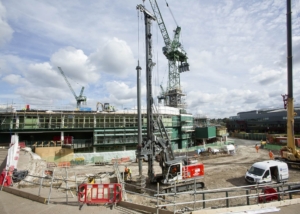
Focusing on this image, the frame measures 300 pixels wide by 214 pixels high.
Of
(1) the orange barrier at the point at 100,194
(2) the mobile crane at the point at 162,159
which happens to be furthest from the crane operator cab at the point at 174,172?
(1) the orange barrier at the point at 100,194

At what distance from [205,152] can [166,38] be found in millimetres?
42134

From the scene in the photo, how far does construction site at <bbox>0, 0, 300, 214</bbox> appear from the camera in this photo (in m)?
8.85

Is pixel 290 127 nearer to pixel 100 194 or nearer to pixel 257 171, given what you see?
pixel 257 171

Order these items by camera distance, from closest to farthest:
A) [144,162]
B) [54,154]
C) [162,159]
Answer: [162,159]
[144,162]
[54,154]

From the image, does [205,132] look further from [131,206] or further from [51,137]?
[131,206]

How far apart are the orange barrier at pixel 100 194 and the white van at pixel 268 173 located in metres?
14.0

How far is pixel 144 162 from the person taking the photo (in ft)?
99.9

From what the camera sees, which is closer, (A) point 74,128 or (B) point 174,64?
(A) point 74,128

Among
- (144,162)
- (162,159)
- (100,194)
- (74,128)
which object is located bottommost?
(144,162)

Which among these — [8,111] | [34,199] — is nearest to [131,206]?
[34,199]

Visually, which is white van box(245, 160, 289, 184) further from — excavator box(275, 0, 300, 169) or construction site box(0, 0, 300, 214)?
excavator box(275, 0, 300, 169)

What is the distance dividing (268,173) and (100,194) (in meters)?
15.6

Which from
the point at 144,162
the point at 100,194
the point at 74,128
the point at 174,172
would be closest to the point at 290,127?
the point at 174,172

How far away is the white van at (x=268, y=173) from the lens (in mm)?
16625
